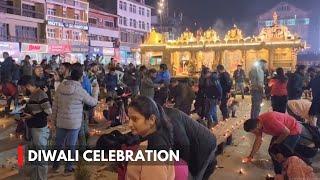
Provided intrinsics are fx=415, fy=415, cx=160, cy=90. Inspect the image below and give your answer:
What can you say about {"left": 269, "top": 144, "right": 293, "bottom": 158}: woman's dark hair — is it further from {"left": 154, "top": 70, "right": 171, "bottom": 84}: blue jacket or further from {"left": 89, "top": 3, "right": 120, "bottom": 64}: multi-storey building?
{"left": 89, "top": 3, "right": 120, "bottom": 64}: multi-storey building

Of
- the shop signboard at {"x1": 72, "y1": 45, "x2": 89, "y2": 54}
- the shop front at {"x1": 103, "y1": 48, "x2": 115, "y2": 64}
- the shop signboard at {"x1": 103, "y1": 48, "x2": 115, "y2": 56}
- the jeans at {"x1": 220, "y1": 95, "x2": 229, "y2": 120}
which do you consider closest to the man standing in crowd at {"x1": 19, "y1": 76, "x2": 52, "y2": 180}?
the jeans at {"x1": 220, "y1": 95, "x2": 229, "y2": 120}

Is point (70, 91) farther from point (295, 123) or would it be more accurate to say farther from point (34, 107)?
point (295, 123)

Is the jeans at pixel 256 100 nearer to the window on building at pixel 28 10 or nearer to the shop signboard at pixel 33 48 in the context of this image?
the shop signboard at pixel 33 48

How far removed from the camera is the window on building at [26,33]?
37344 mm

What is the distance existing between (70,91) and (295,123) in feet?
10.5

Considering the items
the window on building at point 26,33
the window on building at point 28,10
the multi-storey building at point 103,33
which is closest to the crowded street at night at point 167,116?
the window on building at point 26,33

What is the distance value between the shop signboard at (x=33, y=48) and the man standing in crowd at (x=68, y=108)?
3164 cm

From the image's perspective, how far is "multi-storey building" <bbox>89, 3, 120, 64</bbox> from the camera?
162 feet

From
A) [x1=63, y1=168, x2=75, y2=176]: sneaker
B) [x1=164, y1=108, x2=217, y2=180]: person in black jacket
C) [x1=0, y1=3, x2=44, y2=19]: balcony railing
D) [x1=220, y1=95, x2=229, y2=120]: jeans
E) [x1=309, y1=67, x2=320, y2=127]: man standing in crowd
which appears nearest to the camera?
[x1=164, y1=108, x2=217, y2=180]: person in black jacket

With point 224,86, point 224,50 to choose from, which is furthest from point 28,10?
point 224,86

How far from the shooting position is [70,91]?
20.0 feet

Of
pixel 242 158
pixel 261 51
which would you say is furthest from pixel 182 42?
pixel 242 158

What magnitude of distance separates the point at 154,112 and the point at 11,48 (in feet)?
114

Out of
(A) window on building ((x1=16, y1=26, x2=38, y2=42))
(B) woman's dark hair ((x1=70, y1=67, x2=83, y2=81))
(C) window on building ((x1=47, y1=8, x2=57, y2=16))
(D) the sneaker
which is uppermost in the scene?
(C) window on building ((x1=47, y1=8, x2=57, y2=16))
